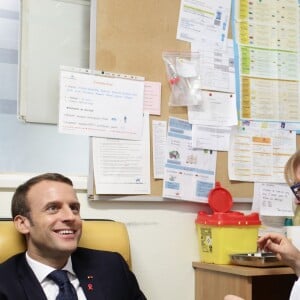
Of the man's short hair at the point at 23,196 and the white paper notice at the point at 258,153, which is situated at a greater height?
the white paper notice at the point at 258,153

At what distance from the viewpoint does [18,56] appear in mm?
2111

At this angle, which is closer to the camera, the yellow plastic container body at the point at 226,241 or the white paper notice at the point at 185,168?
the yellow plastic container body at the point at 226,241

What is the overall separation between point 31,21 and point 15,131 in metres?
0.46

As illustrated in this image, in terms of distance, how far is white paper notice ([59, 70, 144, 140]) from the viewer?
2047mm

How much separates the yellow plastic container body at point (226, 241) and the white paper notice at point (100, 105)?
51cm

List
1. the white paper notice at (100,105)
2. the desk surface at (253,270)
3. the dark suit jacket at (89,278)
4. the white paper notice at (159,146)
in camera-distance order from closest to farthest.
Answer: the dark suit jacket at (89,278) < the desk surface at (253,270) < the white paper notice at (100,105) < the white paper notice at (159,146)

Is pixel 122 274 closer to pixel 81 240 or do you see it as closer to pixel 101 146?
pixel 81 240

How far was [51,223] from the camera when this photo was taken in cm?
170

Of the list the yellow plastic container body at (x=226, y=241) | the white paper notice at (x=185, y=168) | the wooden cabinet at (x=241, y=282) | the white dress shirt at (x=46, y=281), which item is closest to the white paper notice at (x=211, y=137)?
the white paper notice at (x=185, y=168)

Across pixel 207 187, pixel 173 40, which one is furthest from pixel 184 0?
pixel 207 187

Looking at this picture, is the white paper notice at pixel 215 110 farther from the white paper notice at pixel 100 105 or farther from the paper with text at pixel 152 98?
the white paper notice at pixel 100 105

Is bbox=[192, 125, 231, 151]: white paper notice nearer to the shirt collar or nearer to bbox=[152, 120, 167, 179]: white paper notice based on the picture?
bbox=[152, 120, 167, 179]: white paper notice

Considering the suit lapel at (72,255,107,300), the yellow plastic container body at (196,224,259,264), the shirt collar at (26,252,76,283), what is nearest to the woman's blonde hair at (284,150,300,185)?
the yellow plastic container body at (196,224,259,264)

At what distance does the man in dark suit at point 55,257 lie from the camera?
1.67 metres
